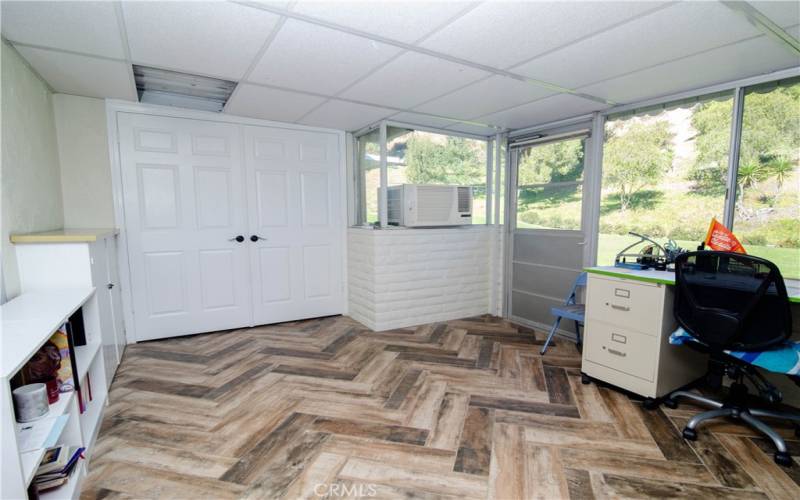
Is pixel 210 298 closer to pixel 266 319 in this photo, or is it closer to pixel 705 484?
pixel 266 319

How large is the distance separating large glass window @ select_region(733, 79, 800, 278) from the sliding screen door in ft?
3.75

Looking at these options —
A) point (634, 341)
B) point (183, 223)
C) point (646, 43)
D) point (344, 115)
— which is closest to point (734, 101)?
point (646, 43)

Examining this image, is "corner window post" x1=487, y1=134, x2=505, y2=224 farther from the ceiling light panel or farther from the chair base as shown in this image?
the ceiling light panel

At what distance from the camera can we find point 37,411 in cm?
139

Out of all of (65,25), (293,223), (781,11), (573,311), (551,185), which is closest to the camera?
(781,11)

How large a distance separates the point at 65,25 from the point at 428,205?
2891 mm

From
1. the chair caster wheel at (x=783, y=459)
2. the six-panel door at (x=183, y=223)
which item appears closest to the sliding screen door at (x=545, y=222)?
the chair caster wheel at (x=783, y=459)

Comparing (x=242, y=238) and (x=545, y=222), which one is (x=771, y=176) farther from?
(x=242, y=238)

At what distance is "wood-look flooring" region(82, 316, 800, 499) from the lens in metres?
1.64

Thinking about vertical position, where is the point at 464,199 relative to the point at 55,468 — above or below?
above

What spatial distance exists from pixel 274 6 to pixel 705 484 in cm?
296

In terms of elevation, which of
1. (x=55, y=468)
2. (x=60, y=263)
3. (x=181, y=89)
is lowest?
(x=55, y=468)

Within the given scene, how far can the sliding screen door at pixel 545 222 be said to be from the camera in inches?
139

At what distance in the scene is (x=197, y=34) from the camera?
1.92 metres
